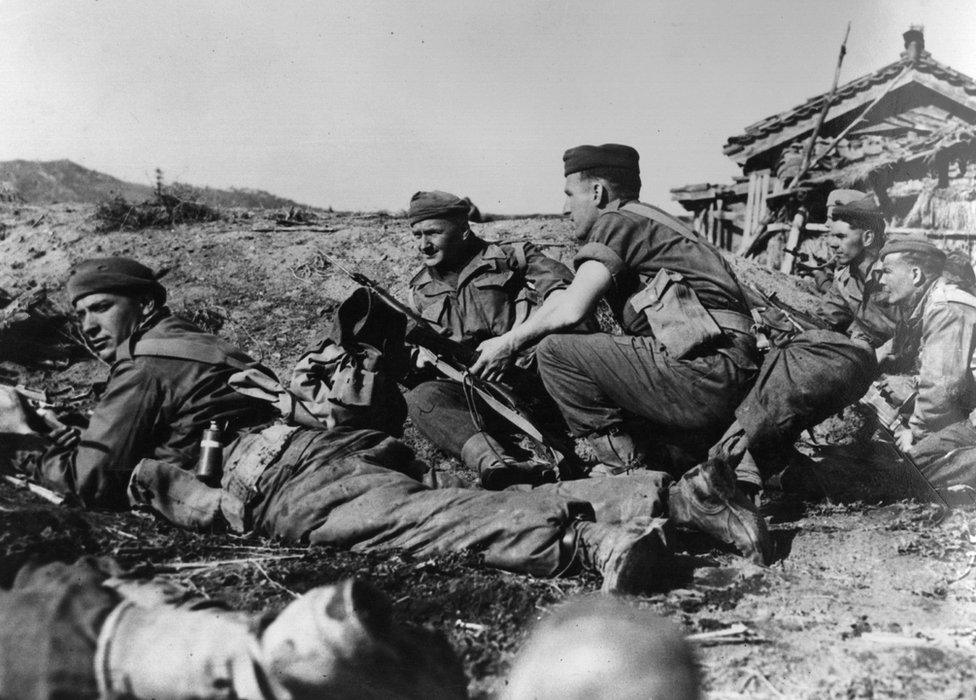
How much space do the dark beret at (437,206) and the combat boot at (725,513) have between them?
2.67 meters

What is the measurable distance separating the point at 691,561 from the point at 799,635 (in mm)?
653

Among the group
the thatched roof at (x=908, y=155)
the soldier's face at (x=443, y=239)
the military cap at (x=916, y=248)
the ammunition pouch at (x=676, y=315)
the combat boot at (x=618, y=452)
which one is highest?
the thatched roof at (x=908, y=155)

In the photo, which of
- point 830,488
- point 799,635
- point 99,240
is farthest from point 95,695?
point 99,240

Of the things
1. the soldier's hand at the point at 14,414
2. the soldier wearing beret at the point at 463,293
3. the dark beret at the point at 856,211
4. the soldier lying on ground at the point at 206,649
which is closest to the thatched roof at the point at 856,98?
the dark beret at the point at 856,211

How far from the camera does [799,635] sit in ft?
8.09

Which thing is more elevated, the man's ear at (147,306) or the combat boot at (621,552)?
the man's ear at (147,306)

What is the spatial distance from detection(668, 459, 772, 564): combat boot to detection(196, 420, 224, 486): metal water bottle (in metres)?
2.04

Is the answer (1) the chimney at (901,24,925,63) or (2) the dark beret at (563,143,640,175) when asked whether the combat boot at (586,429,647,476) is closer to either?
(2) the dark beret at (563,143,640,175)

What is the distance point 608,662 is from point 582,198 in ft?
9.56

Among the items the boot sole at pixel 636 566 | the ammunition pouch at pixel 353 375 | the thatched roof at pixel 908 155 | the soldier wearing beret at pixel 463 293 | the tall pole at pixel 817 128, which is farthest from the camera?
the tall pole at pixel 817 128

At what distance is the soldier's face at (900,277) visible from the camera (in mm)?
4297

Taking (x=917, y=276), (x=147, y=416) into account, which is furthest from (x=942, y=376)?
(x=147, y=416)

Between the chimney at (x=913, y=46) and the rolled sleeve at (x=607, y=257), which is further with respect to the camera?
the chimney at (x=913, y=46)

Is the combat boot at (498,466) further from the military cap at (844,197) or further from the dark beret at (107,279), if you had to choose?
the military cap at (844,197)
